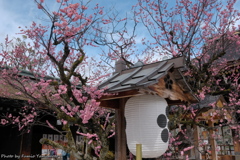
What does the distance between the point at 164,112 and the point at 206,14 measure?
5131 millimetres

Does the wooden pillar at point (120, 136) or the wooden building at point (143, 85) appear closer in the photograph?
the wooden building at point (143, 85)

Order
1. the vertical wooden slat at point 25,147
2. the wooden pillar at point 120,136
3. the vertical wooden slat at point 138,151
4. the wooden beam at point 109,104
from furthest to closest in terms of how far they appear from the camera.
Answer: the vertical wooden slat at point 25,147
the wooden beam at point 109,104
the wooden pillar at point 120,136
the vertical wooden slat at point 138,151

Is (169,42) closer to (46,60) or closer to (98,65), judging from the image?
(98,65)

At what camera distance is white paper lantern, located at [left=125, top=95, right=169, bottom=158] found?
8.54ft

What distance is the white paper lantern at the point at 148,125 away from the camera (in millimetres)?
2604

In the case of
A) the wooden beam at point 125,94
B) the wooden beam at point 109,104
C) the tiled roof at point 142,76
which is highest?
the tiled roof at point 142,76

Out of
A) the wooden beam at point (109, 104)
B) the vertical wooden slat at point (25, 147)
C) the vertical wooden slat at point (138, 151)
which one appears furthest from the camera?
the vertical wooden slat at point (25, 147)

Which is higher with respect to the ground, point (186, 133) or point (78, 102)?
point (78, 102)

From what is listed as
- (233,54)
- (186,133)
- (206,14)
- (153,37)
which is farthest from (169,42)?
(233,54)

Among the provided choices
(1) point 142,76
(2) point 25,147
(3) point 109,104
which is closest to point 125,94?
(1) point 142,76

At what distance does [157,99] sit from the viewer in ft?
9.27

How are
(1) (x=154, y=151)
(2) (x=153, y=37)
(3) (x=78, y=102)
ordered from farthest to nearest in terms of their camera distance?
1. (2) (x=153, y=37)
2. (3) (x=78, y=102)
3. (1) (x=154, y=151)

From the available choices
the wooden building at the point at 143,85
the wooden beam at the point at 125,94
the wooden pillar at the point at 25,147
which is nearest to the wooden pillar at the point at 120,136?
the wooden building at the point at 143,85

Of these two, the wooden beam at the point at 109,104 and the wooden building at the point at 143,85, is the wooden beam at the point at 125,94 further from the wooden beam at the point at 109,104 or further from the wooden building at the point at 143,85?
the wooden beam at the point at 109,104
